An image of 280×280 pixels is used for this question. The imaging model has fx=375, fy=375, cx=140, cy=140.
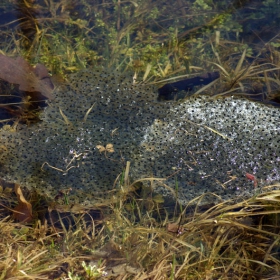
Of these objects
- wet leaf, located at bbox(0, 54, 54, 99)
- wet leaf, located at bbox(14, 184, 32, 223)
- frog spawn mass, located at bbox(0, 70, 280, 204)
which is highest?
wet leaf, located at bbox(0, 54, 54, 99)

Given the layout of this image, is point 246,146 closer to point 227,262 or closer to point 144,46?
point 227,262

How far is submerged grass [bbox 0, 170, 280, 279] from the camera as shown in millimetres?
1564

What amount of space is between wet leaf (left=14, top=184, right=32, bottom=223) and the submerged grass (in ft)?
0.10

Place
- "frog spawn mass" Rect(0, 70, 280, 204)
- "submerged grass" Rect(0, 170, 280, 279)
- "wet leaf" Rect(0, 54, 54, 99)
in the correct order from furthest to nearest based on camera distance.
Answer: "wet leaf" Rect(0, 54, 54, 99)
"frog spawn mass" Rect(0, 70, 280, 204)
"submerged grass" Rect(0, 170, 280, 279)

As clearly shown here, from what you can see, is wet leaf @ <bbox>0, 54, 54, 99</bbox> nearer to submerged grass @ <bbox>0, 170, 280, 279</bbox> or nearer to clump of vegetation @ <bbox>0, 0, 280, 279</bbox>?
clump of vegetation @ <bbox>0, 0, 280, 279</bbox>

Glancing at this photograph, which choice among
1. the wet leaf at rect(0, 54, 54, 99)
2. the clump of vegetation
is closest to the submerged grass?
the clump of vegetation

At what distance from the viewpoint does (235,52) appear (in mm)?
2217

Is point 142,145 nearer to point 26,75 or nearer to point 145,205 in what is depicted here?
point 145,205

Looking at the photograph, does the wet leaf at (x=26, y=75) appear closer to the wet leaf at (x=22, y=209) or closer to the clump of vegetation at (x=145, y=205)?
the clump of vegetation at (x=145, y=205)

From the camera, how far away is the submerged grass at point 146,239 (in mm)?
1564

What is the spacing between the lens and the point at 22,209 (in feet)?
5.50

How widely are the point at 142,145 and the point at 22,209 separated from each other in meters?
0.62

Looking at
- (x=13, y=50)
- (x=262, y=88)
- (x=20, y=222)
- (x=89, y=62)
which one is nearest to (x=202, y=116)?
(x=262, y=88)

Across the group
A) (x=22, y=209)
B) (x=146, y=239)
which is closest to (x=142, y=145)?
(x=146, y=239)
